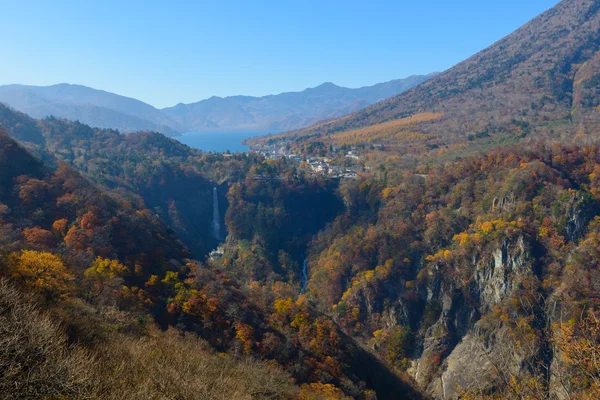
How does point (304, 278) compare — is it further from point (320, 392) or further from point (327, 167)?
point (320, 392)

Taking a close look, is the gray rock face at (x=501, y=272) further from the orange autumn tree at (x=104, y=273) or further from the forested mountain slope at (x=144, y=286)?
the orange autumn tree at (x=104, y=273)

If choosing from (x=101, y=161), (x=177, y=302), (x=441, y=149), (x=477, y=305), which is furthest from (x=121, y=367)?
(x=441, y=149)

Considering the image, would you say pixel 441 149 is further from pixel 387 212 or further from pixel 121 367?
pixel 121 367

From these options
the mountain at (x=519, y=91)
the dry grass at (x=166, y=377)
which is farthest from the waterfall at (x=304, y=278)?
the mountain at (x=519, y=91)

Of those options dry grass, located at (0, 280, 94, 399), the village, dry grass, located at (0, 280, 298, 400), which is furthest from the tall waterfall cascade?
dry grass, located at (0, 280, 94, 399)

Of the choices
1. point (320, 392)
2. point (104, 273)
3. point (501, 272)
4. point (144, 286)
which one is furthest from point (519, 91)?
point (104, 273)
